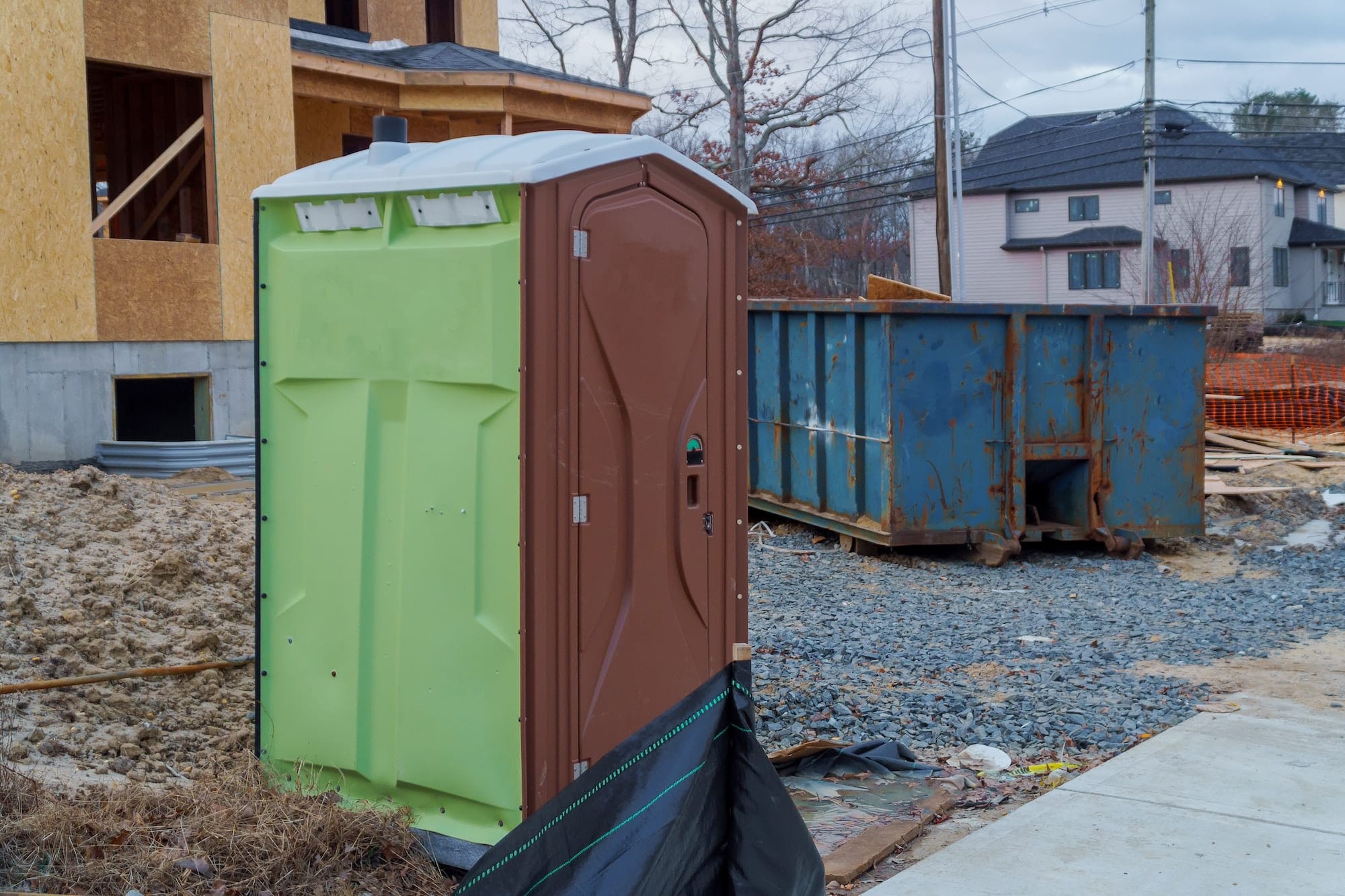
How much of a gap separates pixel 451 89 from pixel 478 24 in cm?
335

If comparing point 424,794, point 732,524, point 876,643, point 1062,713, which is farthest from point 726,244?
point 876,643

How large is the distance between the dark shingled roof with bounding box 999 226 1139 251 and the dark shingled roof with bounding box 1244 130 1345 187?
17.9 metres

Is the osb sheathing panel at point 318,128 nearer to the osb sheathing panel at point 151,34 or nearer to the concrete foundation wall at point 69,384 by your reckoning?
the osb sheathing panel at point 151,34

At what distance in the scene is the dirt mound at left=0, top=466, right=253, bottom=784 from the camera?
5273mm

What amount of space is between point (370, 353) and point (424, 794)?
4.80 ft

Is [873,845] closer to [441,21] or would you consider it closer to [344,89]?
[344,89]

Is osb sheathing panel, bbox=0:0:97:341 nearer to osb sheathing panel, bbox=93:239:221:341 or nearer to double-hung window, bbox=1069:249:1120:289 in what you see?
osb sheathing panel, bbox=93:239:221:341

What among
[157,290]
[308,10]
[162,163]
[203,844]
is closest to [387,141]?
[203,844]

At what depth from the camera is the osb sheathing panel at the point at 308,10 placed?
16781 mm

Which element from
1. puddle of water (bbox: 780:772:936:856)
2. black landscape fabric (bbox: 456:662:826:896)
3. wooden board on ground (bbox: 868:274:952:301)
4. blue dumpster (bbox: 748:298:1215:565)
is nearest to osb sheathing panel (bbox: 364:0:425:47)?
wooden board on ground (bbox: 868:274:952:301)

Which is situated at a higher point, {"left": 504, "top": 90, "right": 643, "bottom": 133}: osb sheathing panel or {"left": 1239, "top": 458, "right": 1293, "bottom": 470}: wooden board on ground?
{"left": 504, "top": 90, "right": 643, "bottom": 133}: osb sheathing panel

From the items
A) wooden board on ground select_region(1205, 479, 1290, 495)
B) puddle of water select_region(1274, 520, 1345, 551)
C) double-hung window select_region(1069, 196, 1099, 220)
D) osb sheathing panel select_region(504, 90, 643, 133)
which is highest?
double-hung window select_region(1069, 196, 1099, 220)

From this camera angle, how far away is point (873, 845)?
15.3ft

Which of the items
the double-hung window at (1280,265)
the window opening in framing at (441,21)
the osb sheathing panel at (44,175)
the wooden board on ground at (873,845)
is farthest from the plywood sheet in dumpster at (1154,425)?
the double-hung window at (1280,265)
